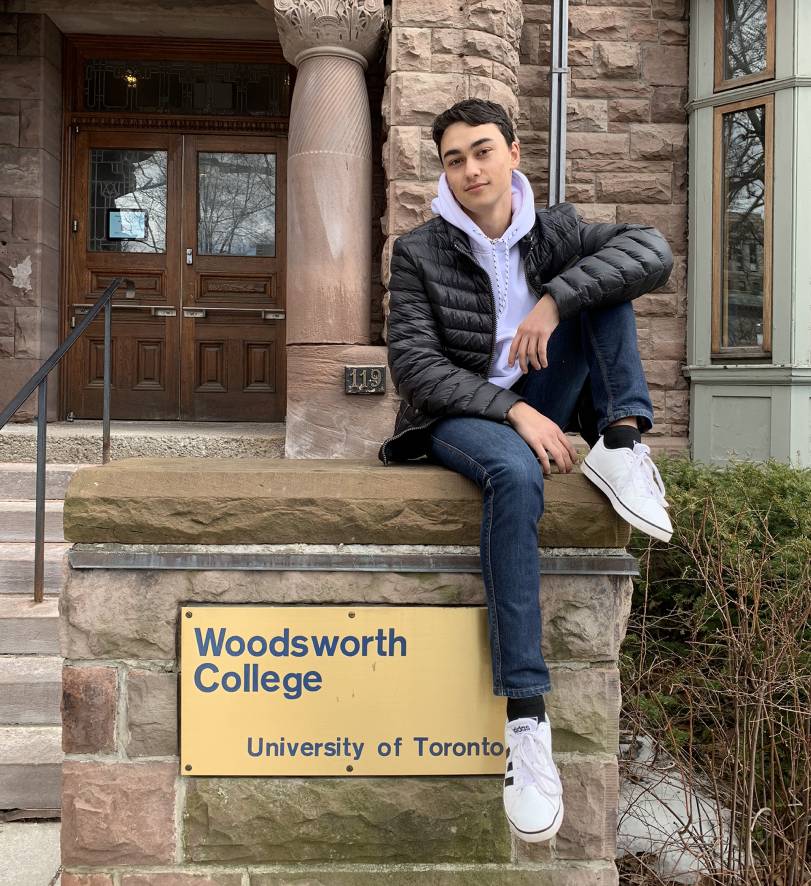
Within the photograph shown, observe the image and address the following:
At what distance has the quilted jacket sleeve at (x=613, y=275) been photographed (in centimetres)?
229

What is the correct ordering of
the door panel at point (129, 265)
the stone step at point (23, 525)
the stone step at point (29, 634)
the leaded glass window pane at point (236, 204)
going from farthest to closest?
1. the leaded glass window pane at point (236, 204)
2. the door panel at point (129, 265)
3. the stone step at point (23, 525)
4. the stone step at point (29, 634)

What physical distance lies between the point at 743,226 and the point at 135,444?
14.2ft

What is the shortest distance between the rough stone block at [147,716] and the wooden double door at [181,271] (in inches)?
219

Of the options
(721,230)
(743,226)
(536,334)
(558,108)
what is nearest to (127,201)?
(558,108)

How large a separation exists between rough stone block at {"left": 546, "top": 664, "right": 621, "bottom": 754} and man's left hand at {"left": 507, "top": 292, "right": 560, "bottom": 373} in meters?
0.76

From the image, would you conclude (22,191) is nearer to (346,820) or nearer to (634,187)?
(634,187)

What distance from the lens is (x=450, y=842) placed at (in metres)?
2.23

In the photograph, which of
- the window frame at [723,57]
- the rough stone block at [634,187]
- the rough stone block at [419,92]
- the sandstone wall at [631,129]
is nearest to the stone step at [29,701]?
the rough stone block at [419,92]

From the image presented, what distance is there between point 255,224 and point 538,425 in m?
6.06

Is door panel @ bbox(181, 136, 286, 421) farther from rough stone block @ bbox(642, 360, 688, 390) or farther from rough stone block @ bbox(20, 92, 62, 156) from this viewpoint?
rough stone block @ bbox(642, 360, 688, 390)

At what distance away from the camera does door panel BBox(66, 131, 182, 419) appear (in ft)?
25.2

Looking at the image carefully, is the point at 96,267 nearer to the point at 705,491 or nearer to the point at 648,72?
the point at 648,72

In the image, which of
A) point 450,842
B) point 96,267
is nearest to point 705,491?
point 450,842

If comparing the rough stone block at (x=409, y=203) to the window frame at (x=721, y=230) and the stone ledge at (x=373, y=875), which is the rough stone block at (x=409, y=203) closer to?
the window frame at (x=721, y=230)
